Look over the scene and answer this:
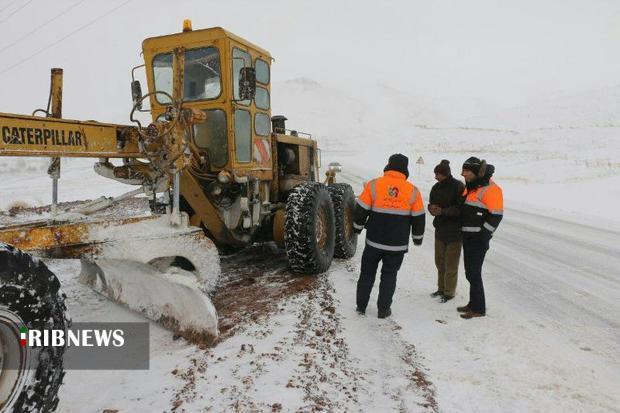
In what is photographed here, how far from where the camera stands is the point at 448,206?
480cm

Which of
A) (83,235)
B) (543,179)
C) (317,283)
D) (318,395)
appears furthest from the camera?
(543,179)

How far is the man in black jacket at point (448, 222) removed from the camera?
4.72 metres

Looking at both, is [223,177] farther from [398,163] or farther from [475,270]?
[475,270]

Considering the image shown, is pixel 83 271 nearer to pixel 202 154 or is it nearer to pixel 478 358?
pixel 202 154

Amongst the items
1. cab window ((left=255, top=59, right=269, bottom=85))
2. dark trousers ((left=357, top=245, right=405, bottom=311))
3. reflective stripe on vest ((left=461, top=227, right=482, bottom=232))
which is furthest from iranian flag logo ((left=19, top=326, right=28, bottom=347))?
cab window ((left=255, top=59, right=269, bottom=85))

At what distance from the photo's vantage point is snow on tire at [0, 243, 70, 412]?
7.24ft

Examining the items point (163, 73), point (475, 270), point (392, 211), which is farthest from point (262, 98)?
point (475, 270)

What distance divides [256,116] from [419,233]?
8.31ft

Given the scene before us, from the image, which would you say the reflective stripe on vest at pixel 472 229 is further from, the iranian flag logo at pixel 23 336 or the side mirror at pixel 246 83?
the iranian flag logo at pixel 23 336

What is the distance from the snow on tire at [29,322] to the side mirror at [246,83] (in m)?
2.98

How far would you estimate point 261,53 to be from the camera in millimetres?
5852

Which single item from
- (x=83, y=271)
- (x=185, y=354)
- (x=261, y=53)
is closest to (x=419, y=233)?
(x=185, y=354)

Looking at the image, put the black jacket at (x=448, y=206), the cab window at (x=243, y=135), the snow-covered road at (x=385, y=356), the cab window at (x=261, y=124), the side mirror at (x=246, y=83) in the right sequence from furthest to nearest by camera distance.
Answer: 1. the cab window at (x=261, y=124)
2. the cab window at (x=243, y=135)
3. the side mirror at (x=246, y=83)
4. the black jacket at (x=448, y=206)
5. the snow-covered road at (x=385, y=356)

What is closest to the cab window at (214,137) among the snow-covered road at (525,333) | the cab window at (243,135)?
the cab window at (243,135)
